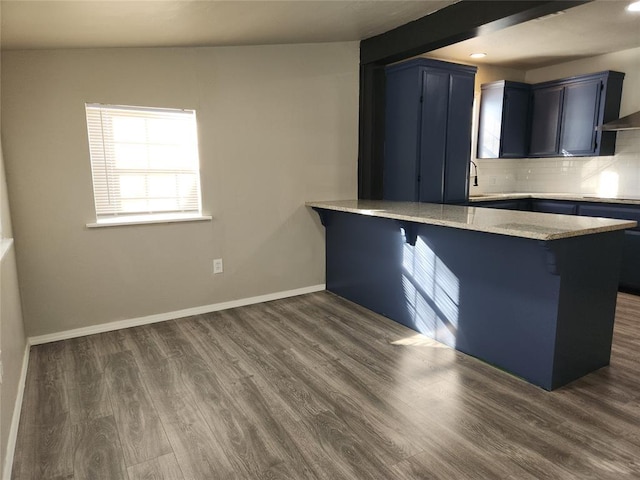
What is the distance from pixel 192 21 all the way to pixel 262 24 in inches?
20.4

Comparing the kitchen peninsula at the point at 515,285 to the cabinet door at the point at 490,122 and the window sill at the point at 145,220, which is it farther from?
the cabinet door at the point at 490,122

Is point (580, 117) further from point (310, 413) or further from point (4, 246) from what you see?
point (4, 246)

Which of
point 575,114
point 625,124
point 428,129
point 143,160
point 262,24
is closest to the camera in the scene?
point 262,24

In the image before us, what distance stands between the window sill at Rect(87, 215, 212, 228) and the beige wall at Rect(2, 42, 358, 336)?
0.05 m

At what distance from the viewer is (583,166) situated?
15.9ft

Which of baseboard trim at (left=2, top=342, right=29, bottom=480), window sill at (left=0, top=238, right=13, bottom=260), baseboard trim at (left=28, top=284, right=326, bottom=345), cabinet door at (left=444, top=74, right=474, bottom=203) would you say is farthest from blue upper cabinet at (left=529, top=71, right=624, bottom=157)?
baseboard trim at (left=2, top=342, right=29, bottom=480)

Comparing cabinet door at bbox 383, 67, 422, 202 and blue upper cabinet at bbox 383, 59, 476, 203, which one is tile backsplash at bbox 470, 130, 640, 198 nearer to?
blue upper cabinet at bbox 383, 59, 476, 203

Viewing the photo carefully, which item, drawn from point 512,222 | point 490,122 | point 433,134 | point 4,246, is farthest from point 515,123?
point 4,246

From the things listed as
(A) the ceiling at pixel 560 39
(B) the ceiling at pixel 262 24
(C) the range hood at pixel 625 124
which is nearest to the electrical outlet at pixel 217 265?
(B) the ceiling at pixel 262 24

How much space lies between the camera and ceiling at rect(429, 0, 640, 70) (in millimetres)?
3281

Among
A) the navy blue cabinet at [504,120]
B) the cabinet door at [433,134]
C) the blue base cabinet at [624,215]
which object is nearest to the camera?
the cabinet door at [433,134]

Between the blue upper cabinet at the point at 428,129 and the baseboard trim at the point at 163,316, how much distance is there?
1.39 m

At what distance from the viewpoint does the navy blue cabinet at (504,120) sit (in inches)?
192

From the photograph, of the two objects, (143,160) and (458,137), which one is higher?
(458,137)
